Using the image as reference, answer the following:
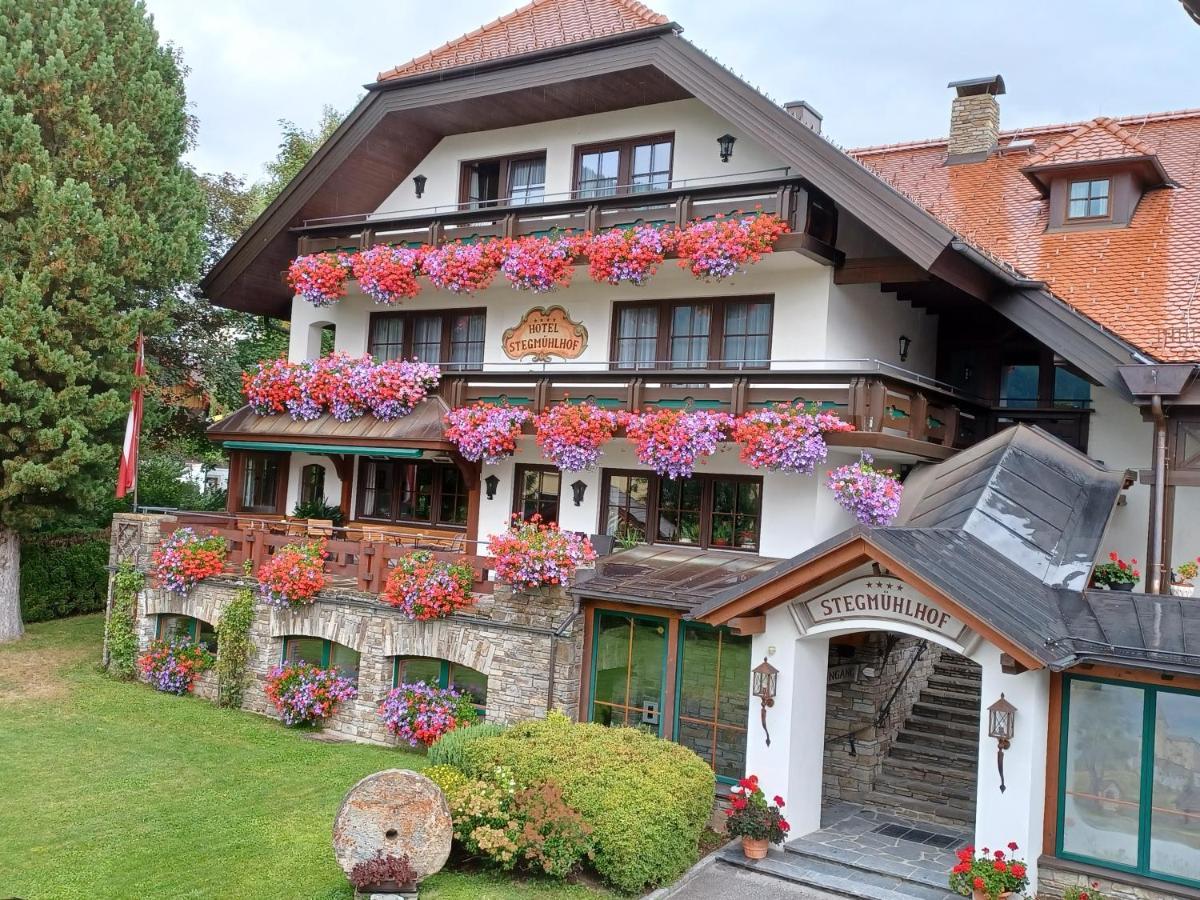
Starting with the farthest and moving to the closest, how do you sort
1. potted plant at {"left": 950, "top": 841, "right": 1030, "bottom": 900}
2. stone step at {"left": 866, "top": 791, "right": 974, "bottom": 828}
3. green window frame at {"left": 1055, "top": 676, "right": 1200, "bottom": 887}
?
1. stone step at {"left": 866, "top": 791, "right": 974, "bottom": 828}
2. green window frame at {"left": 1055, "top": 676, "right": 1200, "bottom": 887}
3. potted plant at {"left": 950, "top": 841, "right": 1030, "bottom": 900}

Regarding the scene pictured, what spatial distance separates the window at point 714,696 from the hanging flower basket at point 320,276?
9.83 m

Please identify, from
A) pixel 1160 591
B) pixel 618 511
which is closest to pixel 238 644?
pixel 618 511

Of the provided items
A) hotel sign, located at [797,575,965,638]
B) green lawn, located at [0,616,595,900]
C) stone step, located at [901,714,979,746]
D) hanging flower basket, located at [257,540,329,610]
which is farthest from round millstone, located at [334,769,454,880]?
stone step, located at [901,714,979,746]

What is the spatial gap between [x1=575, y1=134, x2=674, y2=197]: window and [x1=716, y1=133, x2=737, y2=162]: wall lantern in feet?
3.39

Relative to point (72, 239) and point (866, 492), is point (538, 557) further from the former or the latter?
point (72, 239)

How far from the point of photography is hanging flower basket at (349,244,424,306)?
18.2 metres

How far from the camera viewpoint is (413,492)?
19672 mm

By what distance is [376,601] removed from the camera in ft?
53.0

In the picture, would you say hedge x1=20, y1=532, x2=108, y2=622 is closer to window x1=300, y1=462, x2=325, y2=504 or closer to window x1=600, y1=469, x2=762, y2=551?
window x1=300, y1=462, x2=325, y2=504

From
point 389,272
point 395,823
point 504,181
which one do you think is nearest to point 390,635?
point 395,823

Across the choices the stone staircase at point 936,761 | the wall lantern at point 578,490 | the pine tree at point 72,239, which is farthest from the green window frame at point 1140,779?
the pine tree at point 72,239

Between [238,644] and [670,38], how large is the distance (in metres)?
12.0

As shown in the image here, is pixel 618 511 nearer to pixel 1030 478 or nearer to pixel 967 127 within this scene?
pixel 1030 478

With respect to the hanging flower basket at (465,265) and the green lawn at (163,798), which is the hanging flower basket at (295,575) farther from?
the hanging flower basket at (465,265)
